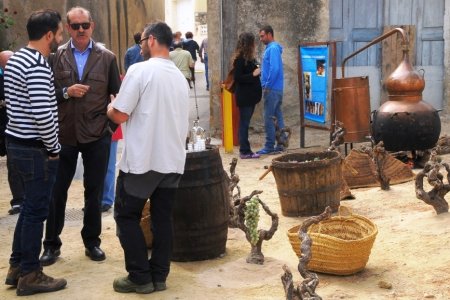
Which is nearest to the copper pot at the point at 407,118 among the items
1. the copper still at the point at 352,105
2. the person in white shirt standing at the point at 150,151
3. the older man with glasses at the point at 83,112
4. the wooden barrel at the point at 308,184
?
the copper still at the point at 352,105

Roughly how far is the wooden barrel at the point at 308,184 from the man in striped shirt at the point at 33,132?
2.70 m

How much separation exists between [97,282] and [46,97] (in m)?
1.41

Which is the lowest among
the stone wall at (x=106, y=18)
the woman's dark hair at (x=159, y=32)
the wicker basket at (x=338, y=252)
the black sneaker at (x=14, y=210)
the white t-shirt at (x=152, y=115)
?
the black sneaker at (x=14, y=210)

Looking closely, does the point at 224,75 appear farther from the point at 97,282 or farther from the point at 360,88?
the point at 97,282

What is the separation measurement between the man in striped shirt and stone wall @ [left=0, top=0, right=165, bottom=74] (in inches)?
337

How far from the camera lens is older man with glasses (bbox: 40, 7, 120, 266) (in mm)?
5379

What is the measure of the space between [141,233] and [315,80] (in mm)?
6597

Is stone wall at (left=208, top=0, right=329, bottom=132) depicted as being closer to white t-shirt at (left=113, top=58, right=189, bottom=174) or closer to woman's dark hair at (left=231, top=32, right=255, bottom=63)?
woman's dark hair at (left=231, top=32, right=255, bottom=63)

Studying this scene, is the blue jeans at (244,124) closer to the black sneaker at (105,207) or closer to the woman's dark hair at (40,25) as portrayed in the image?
the black sneaker at (105,207)

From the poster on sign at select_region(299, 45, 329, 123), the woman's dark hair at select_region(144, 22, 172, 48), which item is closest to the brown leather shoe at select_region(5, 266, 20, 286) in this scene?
the woman's dark hair at select_region(144, 22, 172, 48)

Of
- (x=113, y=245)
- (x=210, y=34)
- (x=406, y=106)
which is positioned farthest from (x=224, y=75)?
(x=113, y=245)

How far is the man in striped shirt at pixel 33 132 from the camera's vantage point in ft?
15.0

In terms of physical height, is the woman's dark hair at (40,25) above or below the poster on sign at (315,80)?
above

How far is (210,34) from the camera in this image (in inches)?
497
